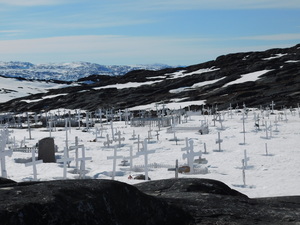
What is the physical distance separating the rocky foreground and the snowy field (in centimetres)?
1093

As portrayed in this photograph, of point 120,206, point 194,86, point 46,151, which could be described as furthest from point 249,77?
point 120,206

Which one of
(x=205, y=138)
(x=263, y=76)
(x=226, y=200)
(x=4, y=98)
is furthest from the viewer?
(x=4, y=98)

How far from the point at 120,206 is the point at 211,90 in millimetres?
88828

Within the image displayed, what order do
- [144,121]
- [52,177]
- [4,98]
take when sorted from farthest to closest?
[4,98], [144,121], [52,177]

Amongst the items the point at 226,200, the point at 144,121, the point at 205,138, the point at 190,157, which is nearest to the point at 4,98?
the point at 144,121

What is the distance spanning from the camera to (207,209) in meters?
A: 6.87

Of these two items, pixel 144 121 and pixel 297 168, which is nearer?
pixel 297 168

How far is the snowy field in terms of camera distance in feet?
69.3

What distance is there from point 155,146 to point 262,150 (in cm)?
730

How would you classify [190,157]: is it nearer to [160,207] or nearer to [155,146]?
[155,146]

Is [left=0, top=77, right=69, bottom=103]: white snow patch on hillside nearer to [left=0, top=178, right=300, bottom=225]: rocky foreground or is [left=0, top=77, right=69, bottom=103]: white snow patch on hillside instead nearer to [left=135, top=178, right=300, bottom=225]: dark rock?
[left=135, top=178, right=300, bottom=225]: dark rock

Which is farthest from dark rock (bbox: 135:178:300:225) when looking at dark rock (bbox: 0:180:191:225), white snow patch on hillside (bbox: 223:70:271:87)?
white snow patch on hillside (bbox: 223:70:271:87)

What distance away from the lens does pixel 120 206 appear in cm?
598

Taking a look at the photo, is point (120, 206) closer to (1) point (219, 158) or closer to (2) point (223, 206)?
→ (2) point (223, 206)
